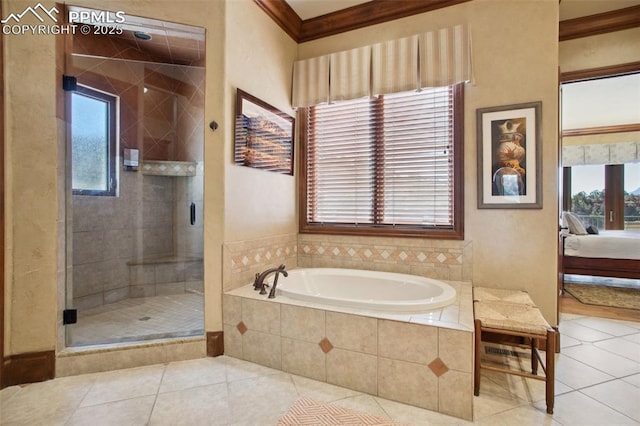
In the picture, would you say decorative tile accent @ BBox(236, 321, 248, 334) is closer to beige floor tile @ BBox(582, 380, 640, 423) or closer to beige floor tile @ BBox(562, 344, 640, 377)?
beige floor tile @ BBox(582, 380, 640, 423)

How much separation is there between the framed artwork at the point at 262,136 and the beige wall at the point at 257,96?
59mm

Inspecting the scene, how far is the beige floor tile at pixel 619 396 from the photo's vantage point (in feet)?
5.35

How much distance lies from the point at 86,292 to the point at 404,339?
237cm

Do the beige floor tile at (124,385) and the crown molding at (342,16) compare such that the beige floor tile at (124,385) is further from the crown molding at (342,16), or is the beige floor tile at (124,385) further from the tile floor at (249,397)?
the crown molding at (342,16)

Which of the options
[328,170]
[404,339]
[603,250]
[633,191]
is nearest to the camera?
[404,339]

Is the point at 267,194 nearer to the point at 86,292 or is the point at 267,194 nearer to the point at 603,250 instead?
the point at 86,292

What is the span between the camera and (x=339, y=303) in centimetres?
193

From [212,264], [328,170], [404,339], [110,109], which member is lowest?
[404,339]

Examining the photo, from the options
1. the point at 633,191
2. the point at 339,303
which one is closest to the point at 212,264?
the point at 339,303

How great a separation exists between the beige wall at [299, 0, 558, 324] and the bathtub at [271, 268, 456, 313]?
504 millimetres

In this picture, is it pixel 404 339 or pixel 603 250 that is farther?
pixel 603 250

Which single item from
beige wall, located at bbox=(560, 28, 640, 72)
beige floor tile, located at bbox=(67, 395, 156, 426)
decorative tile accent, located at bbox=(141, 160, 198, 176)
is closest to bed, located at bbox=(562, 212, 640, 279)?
beige wall, located at bbox=(560, 28, 640, 72)

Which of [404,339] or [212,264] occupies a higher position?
[212,264]

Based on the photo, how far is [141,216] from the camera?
2.99 meters
